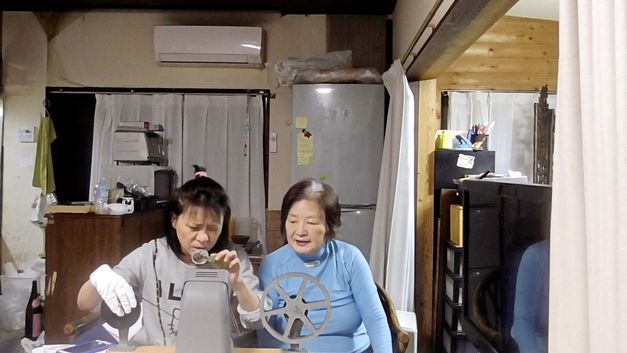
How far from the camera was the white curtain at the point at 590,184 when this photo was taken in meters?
0.64

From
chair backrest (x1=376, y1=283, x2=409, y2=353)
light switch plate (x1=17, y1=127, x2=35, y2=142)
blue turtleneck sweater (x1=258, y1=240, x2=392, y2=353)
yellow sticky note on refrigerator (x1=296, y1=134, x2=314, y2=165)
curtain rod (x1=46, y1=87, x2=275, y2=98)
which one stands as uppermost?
curtain rod (x1=46, y1=87, x2=275, y2=98)

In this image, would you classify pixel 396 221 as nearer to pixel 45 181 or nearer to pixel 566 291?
pixel 566 291

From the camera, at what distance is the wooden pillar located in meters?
3.42

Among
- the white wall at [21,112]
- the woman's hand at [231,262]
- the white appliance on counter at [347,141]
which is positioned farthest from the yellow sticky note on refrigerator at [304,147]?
the woman's hand at [231,262]

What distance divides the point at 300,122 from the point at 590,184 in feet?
9.73

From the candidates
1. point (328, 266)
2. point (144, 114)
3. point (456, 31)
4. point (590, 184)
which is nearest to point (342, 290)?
point (328, 266)

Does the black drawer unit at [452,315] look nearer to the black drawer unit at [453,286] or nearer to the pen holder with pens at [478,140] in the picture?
the black drawer unit at [453,286]

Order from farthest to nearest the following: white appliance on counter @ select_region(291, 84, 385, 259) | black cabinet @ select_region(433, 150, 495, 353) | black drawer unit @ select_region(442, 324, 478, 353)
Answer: white appliance on counter @ select_region(291, 84, 385, 259), black cabinet @ select_region(433, 150, 495, 353), black drawer unit @ select_region(442, 324, 478, 353)

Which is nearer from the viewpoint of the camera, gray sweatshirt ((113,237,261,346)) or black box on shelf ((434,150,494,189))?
gray sweatshirt ((113,237,261,346))

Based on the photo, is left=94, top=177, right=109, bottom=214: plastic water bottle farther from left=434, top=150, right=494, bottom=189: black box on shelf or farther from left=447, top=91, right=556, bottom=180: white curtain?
left=447, top=91, right=556, bottom=180: white curtain

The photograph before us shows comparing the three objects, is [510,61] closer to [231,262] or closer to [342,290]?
[342,290]

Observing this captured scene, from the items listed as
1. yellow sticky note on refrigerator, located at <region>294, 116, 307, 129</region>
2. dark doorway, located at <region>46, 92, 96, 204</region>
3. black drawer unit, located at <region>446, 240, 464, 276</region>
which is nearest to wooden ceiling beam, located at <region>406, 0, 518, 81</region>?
yellow sticky note on refrigerator, located at <region>294, 116, 307, 129</region>

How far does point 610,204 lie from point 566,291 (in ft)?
0.55

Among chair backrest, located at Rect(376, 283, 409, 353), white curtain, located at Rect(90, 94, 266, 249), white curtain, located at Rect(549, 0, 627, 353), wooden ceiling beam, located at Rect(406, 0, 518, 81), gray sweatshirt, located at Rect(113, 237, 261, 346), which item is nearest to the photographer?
white curtain, located at Rect(549, 0, 627, 353)
